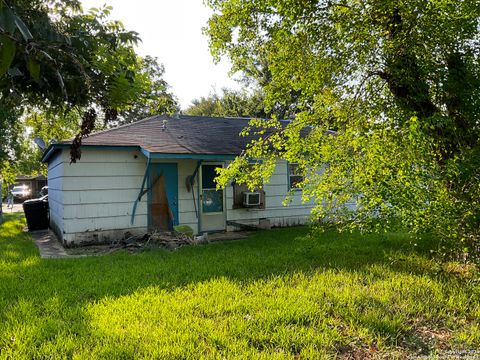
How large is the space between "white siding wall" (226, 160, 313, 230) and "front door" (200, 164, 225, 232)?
251 millimetres

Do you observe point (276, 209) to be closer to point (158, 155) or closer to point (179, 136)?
point (179, 136)

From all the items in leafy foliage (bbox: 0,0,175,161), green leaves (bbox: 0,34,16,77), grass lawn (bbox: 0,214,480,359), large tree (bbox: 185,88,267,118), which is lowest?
grass lawn (bbox: 0,214,480,359)

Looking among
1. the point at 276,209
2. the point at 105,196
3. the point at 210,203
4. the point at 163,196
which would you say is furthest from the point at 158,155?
the point at 276,209

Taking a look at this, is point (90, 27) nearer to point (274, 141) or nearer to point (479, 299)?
point (274, 141)

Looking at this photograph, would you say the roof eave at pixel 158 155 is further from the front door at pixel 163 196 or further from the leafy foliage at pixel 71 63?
the leafy foliage at pixel 71 63

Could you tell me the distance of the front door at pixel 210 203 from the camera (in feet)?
34.3

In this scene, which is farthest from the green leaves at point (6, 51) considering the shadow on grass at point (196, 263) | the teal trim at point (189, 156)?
the teal trim at point (189, 156)

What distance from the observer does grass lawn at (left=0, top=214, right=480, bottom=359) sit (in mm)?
3207

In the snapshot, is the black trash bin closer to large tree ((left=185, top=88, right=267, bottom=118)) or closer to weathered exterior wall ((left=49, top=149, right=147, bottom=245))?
weathered exterior wall ((left=49, top=149, right=147, bottom=245))

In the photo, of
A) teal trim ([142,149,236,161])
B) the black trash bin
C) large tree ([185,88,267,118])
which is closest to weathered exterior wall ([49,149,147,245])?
teal trim ([142,149,236,161])

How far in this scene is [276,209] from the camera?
38.1 feet

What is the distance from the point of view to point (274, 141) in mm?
6633

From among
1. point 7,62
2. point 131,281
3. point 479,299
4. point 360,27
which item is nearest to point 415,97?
point 360,27

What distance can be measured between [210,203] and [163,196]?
153 cm
